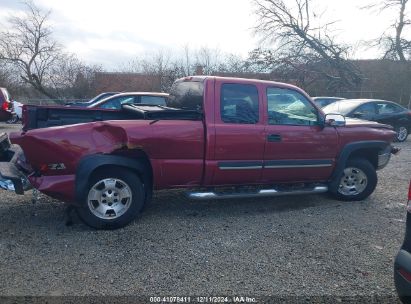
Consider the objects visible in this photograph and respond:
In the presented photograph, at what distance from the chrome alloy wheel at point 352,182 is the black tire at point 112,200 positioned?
3.26 m

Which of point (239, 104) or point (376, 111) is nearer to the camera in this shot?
point (239, 104)

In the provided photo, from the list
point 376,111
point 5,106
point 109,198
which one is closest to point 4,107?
point 5,106

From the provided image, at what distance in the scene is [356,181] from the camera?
5660 millimetres

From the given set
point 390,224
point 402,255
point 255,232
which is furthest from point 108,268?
point 390,224

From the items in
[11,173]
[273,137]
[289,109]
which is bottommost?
[11,173]

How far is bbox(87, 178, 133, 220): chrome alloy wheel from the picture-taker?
4.20 m

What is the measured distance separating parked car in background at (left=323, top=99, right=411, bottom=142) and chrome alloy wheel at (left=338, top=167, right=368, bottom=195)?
610cm

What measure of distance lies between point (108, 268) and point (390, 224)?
3.71 m

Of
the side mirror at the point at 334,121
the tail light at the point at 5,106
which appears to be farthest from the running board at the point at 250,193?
the tail light at the point at 5,106

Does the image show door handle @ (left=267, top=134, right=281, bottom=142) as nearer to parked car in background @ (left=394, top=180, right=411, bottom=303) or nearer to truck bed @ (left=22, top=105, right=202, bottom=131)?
truck bed @ (left=22, top=105, right=202, bottom=131)

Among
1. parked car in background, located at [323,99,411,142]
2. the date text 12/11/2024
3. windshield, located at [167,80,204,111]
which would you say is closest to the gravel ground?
the date text 12/11/2024

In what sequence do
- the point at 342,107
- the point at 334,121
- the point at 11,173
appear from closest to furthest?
1. the point at 11,173
2. the point at 334,121
3. the point at 342,107

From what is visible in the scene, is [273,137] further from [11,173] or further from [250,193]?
[11,173]

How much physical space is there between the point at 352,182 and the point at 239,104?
241cm
